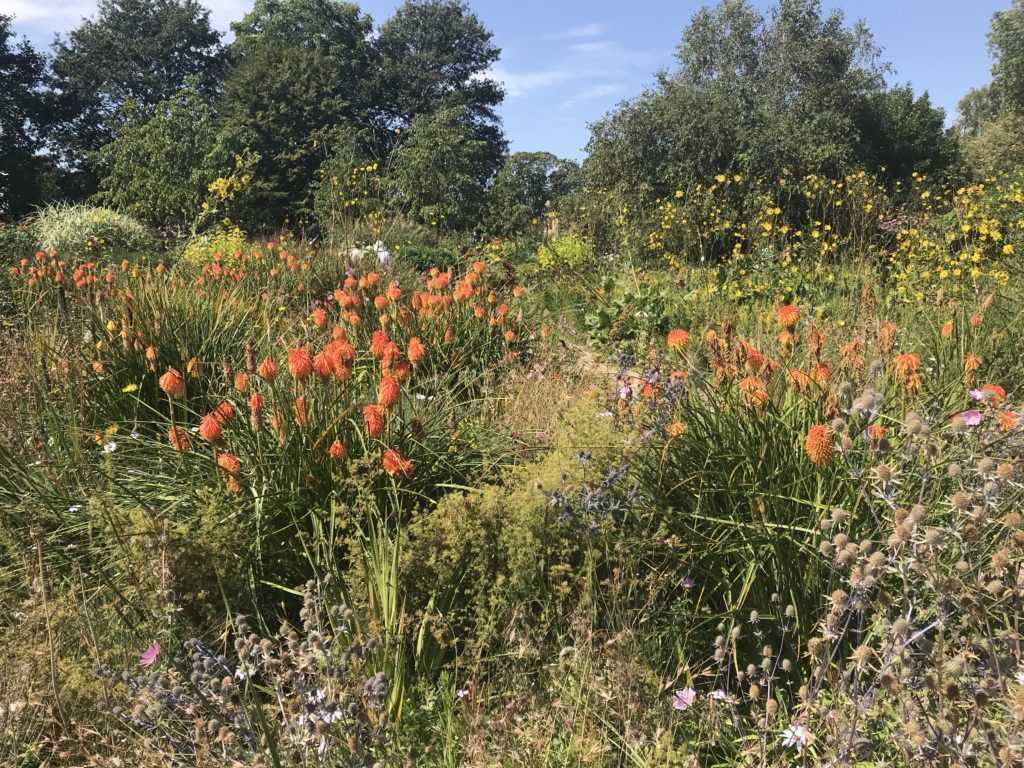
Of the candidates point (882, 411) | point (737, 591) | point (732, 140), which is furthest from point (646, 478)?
point (732, 140)

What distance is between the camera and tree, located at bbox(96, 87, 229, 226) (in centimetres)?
1881

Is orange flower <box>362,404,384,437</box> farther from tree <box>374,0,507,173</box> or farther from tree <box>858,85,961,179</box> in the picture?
tree <box>374,0,507,173</box>

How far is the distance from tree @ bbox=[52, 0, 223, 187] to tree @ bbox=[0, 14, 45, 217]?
109cm

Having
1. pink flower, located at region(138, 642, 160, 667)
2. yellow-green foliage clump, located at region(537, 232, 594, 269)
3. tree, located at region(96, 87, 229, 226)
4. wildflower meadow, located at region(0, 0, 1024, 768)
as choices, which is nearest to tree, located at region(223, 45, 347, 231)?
tree, located at region(96, 87, 229, 226)

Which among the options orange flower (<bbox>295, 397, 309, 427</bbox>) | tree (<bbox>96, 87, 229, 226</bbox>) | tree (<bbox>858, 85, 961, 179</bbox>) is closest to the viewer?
orange flower (<bbox>295, 397, 309, 427</bbox>)

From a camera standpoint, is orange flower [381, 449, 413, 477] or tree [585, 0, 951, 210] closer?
orange flower [381, 449, 413, 477]

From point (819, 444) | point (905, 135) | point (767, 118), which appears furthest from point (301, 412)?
point (905, 135)

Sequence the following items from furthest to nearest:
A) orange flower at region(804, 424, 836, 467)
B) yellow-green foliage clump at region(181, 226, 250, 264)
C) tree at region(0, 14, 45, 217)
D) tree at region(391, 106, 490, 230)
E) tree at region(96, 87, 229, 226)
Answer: tree at region(0, 14, 45, 217)
tree at region(96, 87, 229, 226)
tree at region(391, 106, 490, 230)
yellow-green foliage clump at region(181, 226, 250, 264)
orange flower at region(804, 424, 836, 467)

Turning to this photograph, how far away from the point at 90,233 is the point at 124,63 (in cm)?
3032

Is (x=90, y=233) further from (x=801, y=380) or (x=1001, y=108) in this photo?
(x=1001, y=108)

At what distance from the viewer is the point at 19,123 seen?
30469 millimetres

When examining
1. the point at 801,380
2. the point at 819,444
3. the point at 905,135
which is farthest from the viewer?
the point at 905,135

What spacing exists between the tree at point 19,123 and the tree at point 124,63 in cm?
109

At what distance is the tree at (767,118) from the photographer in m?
17.4
